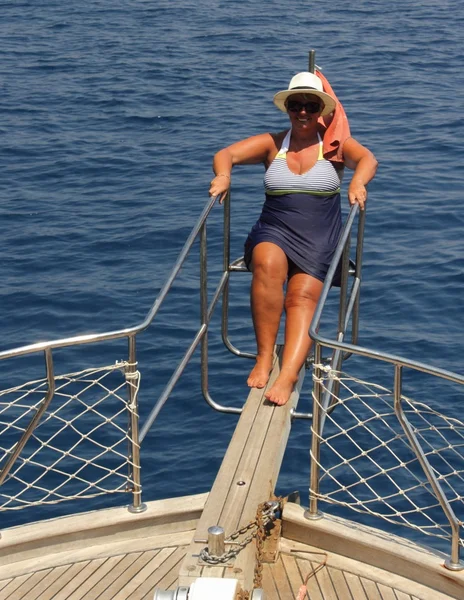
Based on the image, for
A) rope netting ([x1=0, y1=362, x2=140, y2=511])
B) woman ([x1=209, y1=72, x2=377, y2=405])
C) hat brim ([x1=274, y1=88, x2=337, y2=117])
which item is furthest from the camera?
rope netting ([x1=0, y1=362, x2=140, y2=511])

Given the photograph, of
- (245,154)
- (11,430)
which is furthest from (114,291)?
(245,154)

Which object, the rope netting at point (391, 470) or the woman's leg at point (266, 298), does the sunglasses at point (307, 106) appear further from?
the rope netting at point (391, 470)

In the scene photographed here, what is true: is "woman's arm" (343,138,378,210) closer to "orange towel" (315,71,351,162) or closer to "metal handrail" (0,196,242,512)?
"orange towel" (315,71,351,162)

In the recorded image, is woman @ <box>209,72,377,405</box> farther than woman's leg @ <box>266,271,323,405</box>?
Yes

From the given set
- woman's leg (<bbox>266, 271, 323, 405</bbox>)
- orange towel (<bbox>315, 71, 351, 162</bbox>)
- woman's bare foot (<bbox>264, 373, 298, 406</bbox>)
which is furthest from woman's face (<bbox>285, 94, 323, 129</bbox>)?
woman's bare foot (<bbox>264, 373, 298, 406</bbox>)

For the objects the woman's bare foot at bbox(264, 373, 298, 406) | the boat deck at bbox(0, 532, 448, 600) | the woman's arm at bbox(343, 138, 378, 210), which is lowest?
the boat deck at bbox(0, 532, 448, 600)

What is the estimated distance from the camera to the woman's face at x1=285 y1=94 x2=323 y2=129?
221 inches

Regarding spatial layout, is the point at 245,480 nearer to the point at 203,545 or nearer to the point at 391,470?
the point at 203,545

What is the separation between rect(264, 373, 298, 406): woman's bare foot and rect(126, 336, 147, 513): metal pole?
0.74 metres

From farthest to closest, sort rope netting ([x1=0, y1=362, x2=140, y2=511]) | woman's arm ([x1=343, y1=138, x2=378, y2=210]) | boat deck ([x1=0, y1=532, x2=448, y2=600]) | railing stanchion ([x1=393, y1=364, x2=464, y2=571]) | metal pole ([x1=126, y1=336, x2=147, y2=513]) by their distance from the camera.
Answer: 1. rope netting ([x1=0, y1=362, x2=140, y2=511])
2. woman's arm ([x1=343, y1=138, x2=378, y2=210])
3. metal pole ([x1=126, y1=336, x2=147, y2=513])
4. boat deck ([x1=0, y1=532, x2=448, y2=600])
5. railing stanchion ([x1=393, y1=364, x2=464, y2=571])

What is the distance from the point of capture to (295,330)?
211 inches

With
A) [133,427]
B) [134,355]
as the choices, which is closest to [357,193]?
[134,355]

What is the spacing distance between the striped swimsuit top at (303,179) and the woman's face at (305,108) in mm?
146

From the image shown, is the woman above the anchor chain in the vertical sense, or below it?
above
